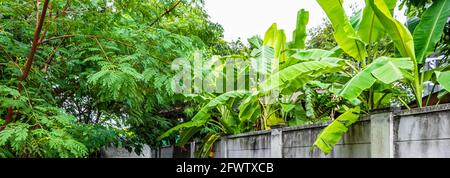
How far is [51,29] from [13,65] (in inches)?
19.2

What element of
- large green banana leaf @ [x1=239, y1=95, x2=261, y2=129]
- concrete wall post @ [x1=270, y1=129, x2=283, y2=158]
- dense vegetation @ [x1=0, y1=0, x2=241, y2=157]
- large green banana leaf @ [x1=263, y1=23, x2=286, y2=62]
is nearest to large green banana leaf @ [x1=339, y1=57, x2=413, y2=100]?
dense vegetation @ [x1=0, y1=0, x2=241, y2=157]

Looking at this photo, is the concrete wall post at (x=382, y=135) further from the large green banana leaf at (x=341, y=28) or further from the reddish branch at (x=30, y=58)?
the reddish branch at (x=30, y=58)

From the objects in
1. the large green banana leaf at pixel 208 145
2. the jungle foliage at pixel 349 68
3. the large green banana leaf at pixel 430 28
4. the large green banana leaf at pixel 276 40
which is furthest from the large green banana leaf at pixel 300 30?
the large green banana leaf at pixel 208 145

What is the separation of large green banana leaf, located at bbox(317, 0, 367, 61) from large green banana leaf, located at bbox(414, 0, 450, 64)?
49 centimetres

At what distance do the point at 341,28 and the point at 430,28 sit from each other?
73cm

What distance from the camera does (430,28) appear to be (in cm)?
370

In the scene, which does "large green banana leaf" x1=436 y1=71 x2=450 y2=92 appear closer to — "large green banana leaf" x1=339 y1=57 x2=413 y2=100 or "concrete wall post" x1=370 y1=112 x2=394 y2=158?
"large green banana leaf" x1=339 y1=57 x2=413 y2=100

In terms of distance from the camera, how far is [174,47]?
426 centimetres

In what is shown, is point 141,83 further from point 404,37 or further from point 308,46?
point 308,46

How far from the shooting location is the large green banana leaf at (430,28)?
144 inches

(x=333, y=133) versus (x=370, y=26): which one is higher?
(x=370, y=26)

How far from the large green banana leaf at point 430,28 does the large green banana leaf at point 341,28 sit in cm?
49

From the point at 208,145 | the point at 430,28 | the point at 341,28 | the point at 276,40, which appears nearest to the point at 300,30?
the point at 276,40

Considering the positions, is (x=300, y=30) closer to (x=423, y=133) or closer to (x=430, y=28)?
(x=430, y=28)
